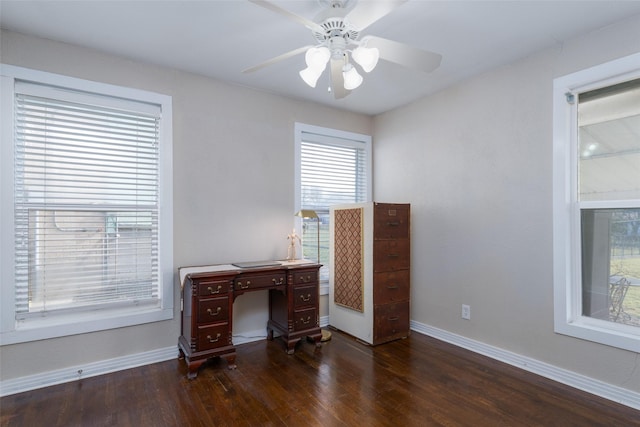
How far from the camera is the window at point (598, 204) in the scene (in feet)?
7.13

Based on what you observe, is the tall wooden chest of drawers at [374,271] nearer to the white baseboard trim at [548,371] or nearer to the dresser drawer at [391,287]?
the dresser drawer at [391,287]

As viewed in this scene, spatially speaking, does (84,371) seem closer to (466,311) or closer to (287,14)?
(287,14)

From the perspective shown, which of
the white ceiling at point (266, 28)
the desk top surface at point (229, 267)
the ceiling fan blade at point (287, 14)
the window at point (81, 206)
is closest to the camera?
the ceiling fan blade at point (287, 14)

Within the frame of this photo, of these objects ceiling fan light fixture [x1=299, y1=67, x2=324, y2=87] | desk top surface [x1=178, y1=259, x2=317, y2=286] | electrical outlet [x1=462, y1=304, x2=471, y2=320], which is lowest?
electrical outlet [x1=462, y1=304, x2=471, y2=320]

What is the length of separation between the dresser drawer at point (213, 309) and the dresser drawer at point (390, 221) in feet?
Result: 4.80

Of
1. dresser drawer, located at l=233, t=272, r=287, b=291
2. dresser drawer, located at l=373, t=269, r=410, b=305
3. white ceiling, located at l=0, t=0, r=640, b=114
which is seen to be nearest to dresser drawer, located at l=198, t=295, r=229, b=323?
dresser drawer, located at l=233, t=272, r=287, b=291

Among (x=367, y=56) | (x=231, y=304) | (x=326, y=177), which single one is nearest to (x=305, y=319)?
(x=231, y=304)

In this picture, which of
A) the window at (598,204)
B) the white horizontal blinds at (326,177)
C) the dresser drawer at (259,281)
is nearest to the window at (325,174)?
the white horizontal blinds at (326,177)

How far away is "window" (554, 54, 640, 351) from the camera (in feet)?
7.13

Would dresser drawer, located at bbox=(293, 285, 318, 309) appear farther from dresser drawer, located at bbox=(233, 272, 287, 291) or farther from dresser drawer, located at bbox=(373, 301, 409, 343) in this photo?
dresser drawer, located at bbox=(373, 301, 409, 343)

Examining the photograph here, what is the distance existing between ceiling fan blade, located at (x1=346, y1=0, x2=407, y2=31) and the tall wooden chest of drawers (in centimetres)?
174

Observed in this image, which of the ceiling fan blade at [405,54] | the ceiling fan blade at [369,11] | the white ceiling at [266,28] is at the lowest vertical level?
the ceiling fan blade at [405,54]

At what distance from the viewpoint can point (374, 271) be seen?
3.10 meters

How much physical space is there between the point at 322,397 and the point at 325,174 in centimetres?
235
